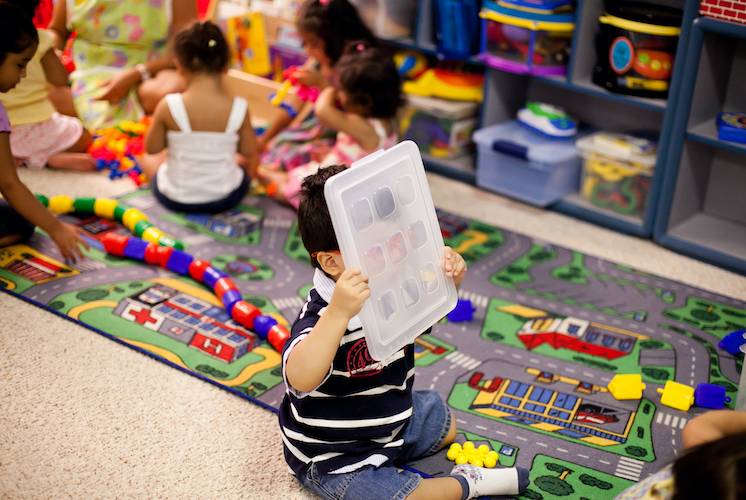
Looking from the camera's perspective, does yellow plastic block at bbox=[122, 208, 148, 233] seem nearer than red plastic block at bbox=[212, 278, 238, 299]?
No

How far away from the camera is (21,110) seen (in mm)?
2291

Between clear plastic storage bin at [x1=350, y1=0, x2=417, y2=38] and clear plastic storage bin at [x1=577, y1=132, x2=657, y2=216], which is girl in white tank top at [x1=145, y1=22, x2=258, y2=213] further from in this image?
clear plastic storage bin at [x1=577, y1=132, x2=657, y2=216]

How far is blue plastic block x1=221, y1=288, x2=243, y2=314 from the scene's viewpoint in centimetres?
180

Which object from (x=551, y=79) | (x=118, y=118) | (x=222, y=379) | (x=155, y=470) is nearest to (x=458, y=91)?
(x=551, y=79)

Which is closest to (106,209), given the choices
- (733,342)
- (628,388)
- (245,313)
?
(245,313)

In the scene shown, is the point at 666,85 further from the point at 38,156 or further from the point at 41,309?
the point at 38,156

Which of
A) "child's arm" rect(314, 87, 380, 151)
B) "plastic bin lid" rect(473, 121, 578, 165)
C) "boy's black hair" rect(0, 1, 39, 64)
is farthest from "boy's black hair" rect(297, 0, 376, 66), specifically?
"boy's black hair" rect(0, 1, 39, 64)

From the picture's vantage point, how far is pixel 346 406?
4.00ft

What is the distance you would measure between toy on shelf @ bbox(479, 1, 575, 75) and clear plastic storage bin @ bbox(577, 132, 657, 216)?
295 mm

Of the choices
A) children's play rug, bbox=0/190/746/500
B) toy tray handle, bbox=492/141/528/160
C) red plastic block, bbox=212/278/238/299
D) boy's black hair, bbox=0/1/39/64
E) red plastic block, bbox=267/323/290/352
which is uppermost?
boy's black hair, bbox=0/1/39/64

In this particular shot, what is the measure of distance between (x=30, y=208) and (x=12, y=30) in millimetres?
466

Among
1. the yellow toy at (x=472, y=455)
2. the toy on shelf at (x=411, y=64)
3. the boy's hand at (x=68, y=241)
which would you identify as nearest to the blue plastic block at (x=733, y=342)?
the yellow toy at (x=472, y=455)

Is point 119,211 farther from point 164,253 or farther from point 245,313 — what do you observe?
point 245,313

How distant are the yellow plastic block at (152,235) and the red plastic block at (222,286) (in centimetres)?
32
